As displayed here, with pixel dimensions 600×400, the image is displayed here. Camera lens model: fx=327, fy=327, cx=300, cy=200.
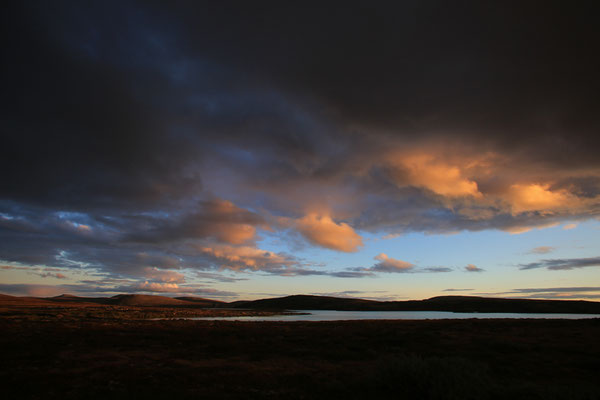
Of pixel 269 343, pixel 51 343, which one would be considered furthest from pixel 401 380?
pixel 51 343

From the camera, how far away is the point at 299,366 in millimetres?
22938

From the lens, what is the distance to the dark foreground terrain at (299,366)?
14930mm

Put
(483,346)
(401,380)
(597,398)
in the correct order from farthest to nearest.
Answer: (483,346) → (401,380) → (597,398)

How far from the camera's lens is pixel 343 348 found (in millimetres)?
31641

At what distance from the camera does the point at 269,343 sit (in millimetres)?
35500

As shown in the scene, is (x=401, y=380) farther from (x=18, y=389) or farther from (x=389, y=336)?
(x=389, y=336)

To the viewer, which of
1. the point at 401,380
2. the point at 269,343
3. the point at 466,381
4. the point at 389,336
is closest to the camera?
the point at 466,381

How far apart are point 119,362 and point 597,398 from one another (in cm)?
2686

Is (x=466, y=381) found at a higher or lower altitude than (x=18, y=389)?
higher

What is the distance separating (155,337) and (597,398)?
133 ft

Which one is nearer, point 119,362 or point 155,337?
point 119,362

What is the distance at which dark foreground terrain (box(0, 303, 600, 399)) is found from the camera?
1493 centimetres

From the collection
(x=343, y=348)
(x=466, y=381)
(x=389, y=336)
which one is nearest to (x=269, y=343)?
(x=343, y=348)

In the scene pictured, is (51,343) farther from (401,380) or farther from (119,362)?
(401,380)
